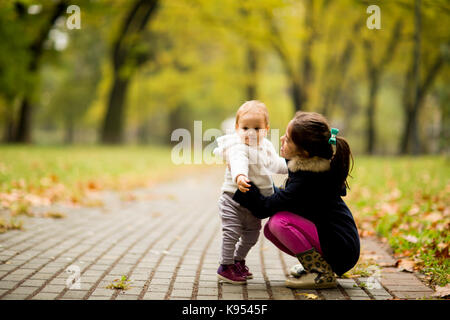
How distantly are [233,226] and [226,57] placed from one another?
26778 millimetres

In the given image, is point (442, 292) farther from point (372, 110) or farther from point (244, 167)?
point (372, 110)

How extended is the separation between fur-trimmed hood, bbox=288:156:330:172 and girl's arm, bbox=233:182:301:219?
131 millimetres

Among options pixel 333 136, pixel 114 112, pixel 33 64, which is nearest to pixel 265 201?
pixel 333 136

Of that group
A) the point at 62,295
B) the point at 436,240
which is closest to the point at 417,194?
the point at 436,240

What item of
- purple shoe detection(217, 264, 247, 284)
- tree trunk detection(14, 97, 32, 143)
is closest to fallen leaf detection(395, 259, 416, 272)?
purple shoe detection(217, 264, 247, 284)

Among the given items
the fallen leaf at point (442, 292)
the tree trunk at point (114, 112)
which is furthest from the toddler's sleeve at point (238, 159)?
the tree trunk at point (114, 112)

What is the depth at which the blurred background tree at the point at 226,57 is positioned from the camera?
59.0 ft

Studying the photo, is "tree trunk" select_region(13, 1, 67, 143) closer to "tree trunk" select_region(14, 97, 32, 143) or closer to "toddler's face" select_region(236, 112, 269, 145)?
"tree trunk" select_region(14, 97, 32, 143)

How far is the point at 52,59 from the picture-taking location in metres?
22.8

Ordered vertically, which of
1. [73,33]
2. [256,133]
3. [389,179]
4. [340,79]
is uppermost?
[73,33]

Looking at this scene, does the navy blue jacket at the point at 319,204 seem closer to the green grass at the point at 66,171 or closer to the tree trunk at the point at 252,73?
the green grass at the point at 66,171

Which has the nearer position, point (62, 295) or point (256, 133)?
point (62, 295)

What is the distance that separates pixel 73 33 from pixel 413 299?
31283 millimetres
